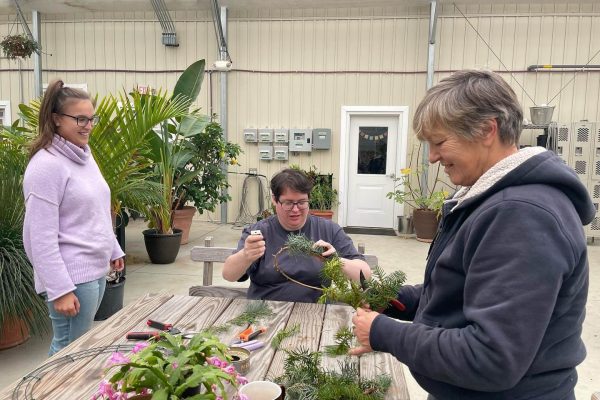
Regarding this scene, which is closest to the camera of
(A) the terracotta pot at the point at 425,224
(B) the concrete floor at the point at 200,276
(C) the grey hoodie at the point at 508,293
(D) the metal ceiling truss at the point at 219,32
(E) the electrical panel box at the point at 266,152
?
Result: (C) the grey hoodie at the point at 508,293

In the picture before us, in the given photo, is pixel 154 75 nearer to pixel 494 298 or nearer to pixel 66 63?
pixel 66 63

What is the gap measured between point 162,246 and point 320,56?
449 centimetres

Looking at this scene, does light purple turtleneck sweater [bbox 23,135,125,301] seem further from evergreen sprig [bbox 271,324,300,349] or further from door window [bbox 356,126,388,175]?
door window [bbox 356,126,388,175]

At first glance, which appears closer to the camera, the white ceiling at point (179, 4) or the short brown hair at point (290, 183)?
the short brown hair at point (290, 183)

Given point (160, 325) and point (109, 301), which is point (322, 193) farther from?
point (160, 325)

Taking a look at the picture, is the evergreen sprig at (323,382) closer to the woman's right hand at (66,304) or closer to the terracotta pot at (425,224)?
the woman's right hand at (66,304)

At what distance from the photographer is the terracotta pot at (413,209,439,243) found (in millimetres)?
7586

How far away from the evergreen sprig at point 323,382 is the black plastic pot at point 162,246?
15.6ft

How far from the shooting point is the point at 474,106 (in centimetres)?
103

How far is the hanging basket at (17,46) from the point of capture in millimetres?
7648

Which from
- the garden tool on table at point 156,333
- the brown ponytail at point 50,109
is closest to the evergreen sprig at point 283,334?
the garden tool on table at point 156,333

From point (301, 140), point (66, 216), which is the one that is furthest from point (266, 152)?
point (66, 216)

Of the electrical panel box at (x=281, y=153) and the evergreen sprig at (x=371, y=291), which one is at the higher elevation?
the electrical panel box at (x=281, y=153)

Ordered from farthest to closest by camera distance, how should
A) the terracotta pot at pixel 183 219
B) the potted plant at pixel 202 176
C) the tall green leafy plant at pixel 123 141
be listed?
1. the terracotta pot at pixel 183 219
2. the potted plant at pixel 202 176
3. the tall green leafy plant at pixel 123 141
